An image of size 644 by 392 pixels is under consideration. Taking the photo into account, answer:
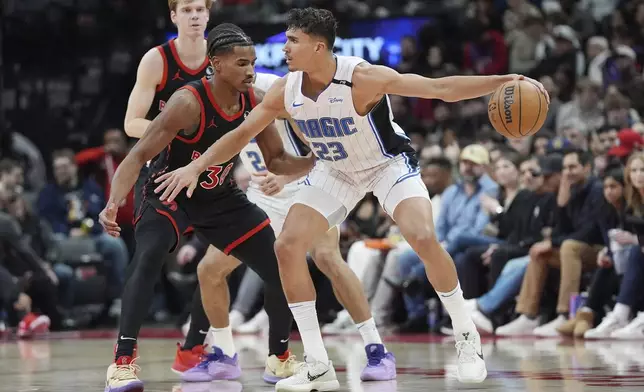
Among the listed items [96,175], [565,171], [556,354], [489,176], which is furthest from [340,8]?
[556,354]

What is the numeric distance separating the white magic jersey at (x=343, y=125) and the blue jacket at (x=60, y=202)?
7797mm

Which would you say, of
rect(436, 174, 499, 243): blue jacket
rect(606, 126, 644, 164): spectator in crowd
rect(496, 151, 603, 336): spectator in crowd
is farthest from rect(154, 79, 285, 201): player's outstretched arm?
rect(436, 174, 499, 243): blue jacket

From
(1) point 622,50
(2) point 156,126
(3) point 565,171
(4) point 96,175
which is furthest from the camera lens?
(4) point 96,175

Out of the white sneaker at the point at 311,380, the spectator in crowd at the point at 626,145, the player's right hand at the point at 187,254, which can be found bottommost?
the player's right hand at the point at 187,254

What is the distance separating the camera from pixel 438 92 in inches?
207

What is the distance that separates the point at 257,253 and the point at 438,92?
1443mm

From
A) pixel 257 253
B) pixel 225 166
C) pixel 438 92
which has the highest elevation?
pixel 438 92

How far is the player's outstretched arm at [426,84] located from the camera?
523cm

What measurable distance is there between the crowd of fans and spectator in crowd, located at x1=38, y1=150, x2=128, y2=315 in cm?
2

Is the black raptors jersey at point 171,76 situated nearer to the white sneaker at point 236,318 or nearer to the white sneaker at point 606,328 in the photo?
the white sneaker at point 606,328

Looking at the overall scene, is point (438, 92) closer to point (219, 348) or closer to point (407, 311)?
point (219, 348)

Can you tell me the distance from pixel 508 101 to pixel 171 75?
2.22 meters

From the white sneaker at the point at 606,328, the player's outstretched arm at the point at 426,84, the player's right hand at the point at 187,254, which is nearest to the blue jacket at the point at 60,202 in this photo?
the player's right hand at the point at 187,254

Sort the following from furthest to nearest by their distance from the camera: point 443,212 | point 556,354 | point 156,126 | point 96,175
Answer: point 96,175 → point 443,212 → point 556,354 → point 156,126
